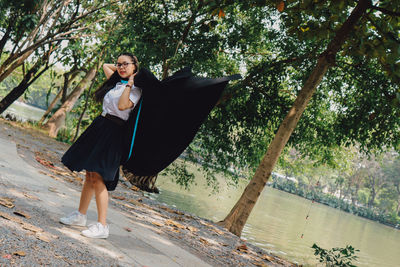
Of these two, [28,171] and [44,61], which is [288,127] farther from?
[44,61]

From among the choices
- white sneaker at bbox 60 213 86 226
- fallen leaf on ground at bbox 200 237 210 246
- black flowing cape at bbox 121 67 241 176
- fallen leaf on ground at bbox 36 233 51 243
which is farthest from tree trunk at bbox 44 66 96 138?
fallen leaf on ground at bbox 36 233 51 243

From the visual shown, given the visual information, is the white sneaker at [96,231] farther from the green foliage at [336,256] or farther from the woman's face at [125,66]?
the green foliage at [336,256]

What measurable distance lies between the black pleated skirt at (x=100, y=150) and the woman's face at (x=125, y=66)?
49 centimetres

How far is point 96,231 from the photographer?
11.0ft

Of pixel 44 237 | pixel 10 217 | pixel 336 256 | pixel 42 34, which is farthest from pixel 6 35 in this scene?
pixel 336 256

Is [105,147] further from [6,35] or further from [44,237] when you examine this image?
[6,35]

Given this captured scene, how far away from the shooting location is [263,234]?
47.7 feet

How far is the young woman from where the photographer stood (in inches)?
133

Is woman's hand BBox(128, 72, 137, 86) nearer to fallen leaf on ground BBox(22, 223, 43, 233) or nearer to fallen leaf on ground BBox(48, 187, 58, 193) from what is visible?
fallen leaf on ground BBox(22, 223, 43, 233)

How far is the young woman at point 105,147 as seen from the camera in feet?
11.0

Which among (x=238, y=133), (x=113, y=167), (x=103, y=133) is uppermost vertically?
(x=238, y=133)

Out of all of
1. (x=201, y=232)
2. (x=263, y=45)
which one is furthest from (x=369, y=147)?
(x=201, y=232)

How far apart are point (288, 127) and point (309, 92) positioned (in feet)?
3.06

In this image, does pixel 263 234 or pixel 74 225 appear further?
pixel 263 234
